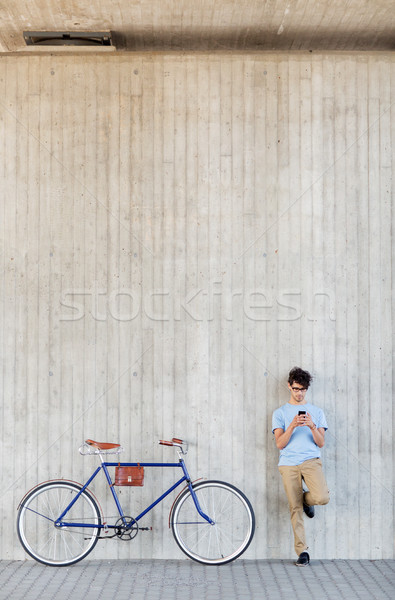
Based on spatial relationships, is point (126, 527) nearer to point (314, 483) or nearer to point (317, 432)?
point (314, 483)

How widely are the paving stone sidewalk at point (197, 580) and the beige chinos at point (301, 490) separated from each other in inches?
13.0

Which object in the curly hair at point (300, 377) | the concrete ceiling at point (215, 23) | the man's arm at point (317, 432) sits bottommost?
the man's arm at point (317, 432)

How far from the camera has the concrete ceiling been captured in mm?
6402

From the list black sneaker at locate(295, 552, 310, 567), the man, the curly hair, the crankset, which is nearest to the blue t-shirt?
the man

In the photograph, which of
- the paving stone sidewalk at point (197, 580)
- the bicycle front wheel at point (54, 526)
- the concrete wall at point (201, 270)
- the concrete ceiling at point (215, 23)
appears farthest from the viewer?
the concrete wall at point (201, 270)

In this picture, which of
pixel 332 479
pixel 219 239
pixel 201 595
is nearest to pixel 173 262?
pixel 219 239

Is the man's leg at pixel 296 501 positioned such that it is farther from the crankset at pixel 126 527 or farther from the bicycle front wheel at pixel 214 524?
the crankset at pixel 126 527

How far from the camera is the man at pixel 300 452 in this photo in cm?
654

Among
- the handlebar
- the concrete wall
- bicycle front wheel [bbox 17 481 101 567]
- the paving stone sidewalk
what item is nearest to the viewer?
the paving stone sidewalk

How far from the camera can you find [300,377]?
6617 mm

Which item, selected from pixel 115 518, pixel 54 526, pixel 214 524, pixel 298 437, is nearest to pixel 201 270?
pixel 298 437

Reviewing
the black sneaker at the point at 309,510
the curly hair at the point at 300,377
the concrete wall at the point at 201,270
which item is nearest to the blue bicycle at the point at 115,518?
the concrete wall at the point at 201,270

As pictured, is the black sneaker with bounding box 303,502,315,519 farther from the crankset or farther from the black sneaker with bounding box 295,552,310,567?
the crankset

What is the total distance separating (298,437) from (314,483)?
1.41 ft
